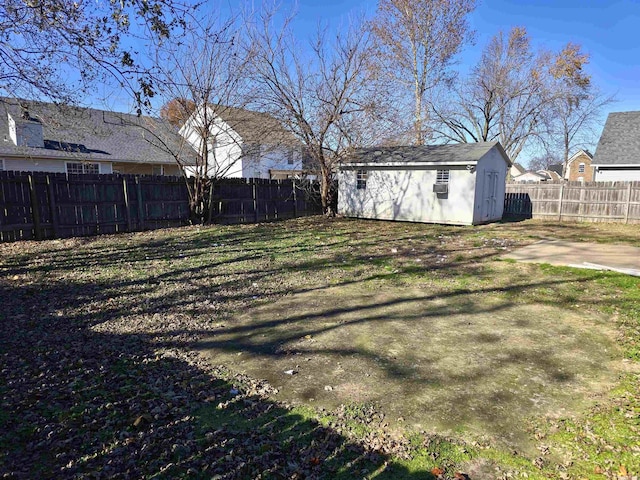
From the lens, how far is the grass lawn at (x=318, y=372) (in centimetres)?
228

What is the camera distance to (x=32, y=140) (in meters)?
17.0

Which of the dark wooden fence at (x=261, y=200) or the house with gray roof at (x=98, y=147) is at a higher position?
the house with gray roof at (x=98, y=147)

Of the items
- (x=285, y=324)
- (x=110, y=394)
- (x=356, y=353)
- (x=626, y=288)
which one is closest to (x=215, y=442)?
(x=110, y=394)

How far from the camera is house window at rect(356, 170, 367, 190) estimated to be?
16353mm

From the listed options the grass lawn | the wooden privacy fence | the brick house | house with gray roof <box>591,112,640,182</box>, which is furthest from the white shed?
the brick house

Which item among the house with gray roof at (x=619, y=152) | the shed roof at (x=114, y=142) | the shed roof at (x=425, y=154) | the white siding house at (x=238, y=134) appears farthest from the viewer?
the house with gray roof at (x=619, y=152)

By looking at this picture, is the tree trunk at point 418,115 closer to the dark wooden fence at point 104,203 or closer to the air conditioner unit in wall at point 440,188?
the air conditioner unit in wall at point 440,188

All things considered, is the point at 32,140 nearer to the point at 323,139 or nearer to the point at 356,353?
the point at 323,139

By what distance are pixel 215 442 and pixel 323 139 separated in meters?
13.8

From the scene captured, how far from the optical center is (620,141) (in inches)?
789

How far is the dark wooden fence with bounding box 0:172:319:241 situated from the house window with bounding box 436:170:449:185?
654 cm

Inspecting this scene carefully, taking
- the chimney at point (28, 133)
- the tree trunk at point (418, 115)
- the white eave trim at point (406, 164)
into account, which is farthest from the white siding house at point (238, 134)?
the tree trunk at point (418, 115)

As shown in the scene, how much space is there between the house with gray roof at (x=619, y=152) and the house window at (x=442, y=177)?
10.8m

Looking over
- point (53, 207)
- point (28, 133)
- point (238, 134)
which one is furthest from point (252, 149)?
point (28, 133)
